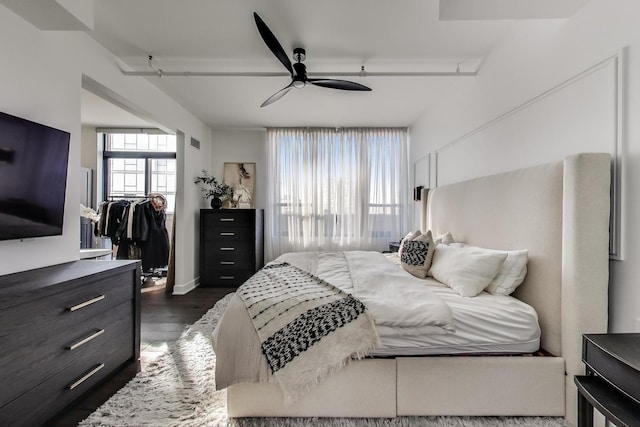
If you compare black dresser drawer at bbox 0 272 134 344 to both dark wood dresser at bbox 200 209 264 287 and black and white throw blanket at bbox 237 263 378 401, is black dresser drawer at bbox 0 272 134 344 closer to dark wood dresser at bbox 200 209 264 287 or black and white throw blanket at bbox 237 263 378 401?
black and white throw blanket at bbox 237 263 378 401

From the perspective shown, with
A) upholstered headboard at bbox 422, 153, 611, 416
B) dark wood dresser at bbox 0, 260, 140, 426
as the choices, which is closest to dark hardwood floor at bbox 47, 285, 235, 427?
dark wood dresser at bbox 0, 260, 140, 426

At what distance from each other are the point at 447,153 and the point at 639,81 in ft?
6.59

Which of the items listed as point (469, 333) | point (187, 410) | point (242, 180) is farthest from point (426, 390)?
point (242, 180)

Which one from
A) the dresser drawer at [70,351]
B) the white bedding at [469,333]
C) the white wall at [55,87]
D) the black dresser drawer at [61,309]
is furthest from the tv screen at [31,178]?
the white bedding at [469,333]

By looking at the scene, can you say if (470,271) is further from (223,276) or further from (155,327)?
(223,276)

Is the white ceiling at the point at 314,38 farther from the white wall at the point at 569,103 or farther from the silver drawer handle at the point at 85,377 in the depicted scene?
the silver drawer handle at the point at 85,377

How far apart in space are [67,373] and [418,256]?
242 centimetres

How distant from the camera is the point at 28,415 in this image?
1.38 metres

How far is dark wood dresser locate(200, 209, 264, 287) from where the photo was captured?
4.29 metres

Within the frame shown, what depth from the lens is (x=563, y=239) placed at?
150cm

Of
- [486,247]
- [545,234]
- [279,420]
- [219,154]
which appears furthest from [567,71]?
[219,154]

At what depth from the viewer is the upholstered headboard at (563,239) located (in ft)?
4.60

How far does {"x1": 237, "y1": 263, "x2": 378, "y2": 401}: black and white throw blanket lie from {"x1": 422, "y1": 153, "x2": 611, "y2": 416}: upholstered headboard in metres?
1.01

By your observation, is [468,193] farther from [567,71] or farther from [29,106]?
[29,106]
